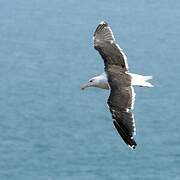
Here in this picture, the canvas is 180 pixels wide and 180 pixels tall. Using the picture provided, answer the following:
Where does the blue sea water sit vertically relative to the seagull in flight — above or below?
below

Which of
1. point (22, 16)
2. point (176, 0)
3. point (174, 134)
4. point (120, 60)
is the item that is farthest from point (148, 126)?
point (120, 60)

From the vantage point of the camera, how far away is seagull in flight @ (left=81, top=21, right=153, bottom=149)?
17.2m

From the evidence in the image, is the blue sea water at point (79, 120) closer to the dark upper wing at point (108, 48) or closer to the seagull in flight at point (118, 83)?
the dark upper wing at point (108, 48)

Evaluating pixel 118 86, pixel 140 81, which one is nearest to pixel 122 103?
pixel 118 86

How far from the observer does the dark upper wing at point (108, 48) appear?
19.9 meters

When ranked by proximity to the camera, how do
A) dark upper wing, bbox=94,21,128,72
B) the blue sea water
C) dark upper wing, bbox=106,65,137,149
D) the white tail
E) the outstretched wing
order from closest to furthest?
dark upper wing, bbox=106,65,137,149, the outstretched wing, the white tail, dark upper wing, bbox=94,21,128,72, the blue sea water

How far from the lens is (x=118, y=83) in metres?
18.7

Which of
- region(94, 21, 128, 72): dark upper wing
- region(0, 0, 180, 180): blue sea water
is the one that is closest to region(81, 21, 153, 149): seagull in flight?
region(94, 21, 128, 72): dark upper wing

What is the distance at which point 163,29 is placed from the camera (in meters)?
75.2

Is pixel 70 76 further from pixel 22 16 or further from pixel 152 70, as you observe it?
pixel 22 16

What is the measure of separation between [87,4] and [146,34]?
13.5 m

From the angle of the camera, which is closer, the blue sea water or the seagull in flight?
the seagull in flight

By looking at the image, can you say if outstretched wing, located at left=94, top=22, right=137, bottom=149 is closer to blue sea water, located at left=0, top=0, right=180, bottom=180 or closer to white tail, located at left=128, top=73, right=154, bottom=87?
white tail, located at left=128, top=73, right=154, bottom=87

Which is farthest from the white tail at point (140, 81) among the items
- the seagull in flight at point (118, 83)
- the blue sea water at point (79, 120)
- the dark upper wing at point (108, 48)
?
the blue sea water at point (79, 120)
